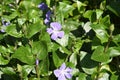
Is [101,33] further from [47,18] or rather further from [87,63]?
[47,18]

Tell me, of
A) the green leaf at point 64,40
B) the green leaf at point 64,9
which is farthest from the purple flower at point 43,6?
the green leaf at point 64,40

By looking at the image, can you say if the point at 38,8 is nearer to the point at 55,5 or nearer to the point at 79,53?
the point at 55,5

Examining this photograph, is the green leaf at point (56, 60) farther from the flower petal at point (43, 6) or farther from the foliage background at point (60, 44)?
the flower petal at point (43, 6)

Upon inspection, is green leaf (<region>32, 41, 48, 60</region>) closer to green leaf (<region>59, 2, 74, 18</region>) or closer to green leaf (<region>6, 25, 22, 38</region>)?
green leaf (<region>6, 25, 22, 38</region>)

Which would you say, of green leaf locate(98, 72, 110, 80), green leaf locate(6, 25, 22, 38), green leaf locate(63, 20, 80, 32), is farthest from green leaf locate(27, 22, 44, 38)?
green leaf locate(98, 72, 110, 80)

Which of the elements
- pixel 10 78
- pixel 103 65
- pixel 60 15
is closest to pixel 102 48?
pixel 103 65
